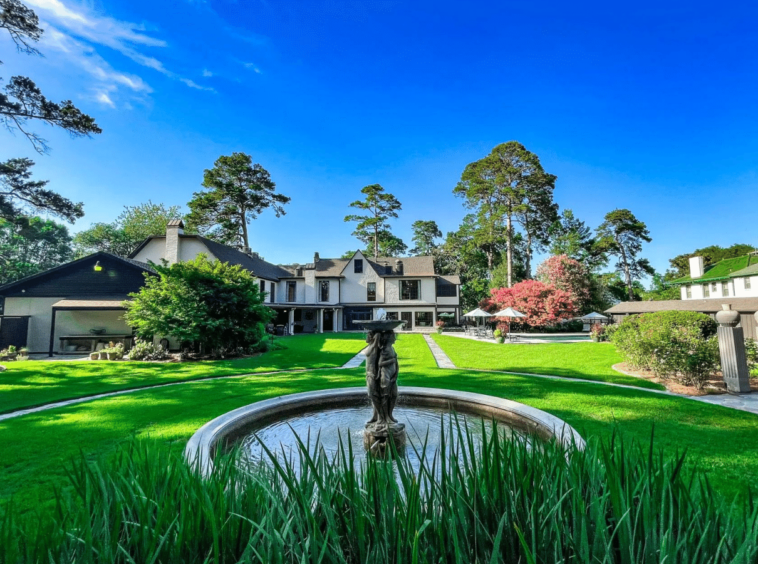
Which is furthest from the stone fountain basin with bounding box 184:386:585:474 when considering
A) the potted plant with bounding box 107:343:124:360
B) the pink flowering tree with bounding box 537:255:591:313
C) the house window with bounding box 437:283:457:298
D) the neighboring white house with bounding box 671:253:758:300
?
the neighboring white house with bounding box 671:253:758:300

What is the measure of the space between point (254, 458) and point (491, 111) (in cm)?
1906

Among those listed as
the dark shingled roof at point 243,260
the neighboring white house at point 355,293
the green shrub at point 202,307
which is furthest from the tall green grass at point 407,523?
the neighboring white house at point 355,293

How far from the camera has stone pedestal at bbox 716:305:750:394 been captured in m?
7.98

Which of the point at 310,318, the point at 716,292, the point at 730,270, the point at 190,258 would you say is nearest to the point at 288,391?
the point at 190,258

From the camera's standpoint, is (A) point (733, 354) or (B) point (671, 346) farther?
(B) point (671, 346)

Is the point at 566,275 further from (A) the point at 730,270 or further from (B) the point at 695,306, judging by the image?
(A) the point at 730,270

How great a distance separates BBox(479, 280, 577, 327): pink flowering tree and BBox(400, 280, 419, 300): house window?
8.23 m

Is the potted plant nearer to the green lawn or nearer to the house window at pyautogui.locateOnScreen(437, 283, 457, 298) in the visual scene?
the green lawn

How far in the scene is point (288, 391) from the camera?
26.4 ft

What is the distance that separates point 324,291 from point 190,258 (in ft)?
38.7

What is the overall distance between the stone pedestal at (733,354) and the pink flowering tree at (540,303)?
653 inches

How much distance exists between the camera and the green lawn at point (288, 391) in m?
4.03

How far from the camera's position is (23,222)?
14336 mm

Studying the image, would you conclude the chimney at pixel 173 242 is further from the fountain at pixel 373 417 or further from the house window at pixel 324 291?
the fountain at pixel 373 417
